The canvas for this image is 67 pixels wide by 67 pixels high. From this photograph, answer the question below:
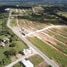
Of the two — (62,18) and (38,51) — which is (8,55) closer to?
(38,51)

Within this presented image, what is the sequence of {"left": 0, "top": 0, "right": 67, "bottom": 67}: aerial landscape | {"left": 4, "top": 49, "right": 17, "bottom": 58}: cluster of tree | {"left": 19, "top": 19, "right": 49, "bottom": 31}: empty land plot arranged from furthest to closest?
{"left": 19, "top": 19, "right": 49, "bottom": 31}: empty land plot → {"left": 4, "top": 49, "right": 17, "bottom": 58}: cluster of tree → {"left": 0, "top": 0, "right": 67, "bottom": 67}: aerial landscape

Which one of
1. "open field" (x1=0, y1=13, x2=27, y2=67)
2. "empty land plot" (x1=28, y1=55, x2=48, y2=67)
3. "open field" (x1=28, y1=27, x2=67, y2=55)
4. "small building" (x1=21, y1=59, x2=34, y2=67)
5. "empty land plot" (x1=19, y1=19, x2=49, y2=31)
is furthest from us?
"empty land plot" (x1=19, y1=19, x2=49, y2=31)


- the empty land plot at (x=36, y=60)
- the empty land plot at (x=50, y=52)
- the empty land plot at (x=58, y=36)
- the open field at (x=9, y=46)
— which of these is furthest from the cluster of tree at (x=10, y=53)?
the empty land plot at (x=58, y=36)

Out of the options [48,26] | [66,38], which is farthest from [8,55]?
[48,26]

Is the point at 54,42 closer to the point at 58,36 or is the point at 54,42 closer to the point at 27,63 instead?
the point at 58,36

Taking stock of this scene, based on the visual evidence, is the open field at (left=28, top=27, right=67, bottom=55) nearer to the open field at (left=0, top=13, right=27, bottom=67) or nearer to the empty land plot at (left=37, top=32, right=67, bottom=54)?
the empty land plot at (left=37, top=32, right=67, bottom=54)

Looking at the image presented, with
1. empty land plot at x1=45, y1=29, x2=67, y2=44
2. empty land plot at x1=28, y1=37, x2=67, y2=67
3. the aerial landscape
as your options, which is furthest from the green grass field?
empty land plot at x1=45, y1=29, x2=67, y2=44

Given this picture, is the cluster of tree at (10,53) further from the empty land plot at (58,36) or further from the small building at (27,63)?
the empty land plot at (58,36)

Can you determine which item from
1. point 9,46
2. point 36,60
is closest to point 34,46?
point 9,46

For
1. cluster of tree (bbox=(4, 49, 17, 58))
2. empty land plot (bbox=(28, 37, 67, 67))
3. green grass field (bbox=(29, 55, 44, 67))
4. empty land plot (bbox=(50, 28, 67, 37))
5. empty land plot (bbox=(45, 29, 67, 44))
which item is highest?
cluster of tree (bbox=(4, 49, 17, 58))
